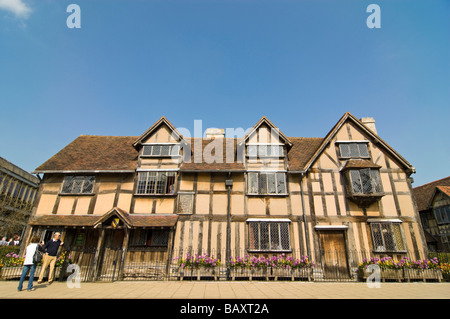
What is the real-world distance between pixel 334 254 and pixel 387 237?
324 cm

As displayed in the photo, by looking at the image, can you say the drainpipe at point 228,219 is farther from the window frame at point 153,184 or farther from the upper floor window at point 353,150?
the upper floor window at point 353,150

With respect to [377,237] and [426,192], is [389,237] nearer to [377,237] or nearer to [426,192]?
[377,237]

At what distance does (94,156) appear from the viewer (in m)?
15.8

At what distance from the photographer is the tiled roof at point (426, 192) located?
2600 centimetres

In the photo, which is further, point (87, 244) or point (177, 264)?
point (87, 244)

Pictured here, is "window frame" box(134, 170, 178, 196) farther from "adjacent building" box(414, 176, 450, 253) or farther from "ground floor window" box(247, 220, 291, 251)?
"adjacent building" box(414, 176, 450, 253)

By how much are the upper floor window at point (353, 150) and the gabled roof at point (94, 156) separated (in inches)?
548

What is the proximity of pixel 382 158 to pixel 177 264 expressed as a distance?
14.5 metres

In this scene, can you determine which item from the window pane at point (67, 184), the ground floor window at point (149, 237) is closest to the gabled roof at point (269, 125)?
the ground floor window at point (149, 237)

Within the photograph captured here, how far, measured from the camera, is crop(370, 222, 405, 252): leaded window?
1277cm

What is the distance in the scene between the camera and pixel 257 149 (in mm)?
15250

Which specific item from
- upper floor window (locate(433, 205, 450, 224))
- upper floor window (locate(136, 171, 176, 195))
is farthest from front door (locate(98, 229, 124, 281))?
upper floor window (locate(433, 205, 450, 224))
